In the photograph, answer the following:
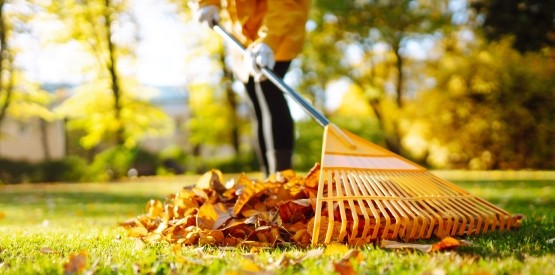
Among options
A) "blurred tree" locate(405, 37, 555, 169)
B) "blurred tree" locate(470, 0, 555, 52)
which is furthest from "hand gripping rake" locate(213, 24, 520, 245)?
"blurred tree" locate(405, 37, 555, 169)

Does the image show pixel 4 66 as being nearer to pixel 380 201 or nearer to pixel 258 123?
pixel 258 123

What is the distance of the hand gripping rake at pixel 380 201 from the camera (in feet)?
7.89

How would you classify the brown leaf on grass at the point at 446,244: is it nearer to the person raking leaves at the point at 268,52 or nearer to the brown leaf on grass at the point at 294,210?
the brown leaf on grass at the point at 294,210

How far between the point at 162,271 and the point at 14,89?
15.1 metres

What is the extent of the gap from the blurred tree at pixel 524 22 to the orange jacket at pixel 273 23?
18.1 feet

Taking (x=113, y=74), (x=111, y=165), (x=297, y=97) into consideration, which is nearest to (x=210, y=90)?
(x=113, y=74)

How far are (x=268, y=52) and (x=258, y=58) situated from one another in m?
0.07

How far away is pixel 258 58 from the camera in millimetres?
3268

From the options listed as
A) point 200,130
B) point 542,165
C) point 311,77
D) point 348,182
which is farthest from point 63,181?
point 348,182

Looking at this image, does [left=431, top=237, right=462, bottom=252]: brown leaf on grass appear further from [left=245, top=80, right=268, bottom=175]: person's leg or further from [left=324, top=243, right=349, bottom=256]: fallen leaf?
[left=245, top=80, right=268, bottom=175]: person's leg

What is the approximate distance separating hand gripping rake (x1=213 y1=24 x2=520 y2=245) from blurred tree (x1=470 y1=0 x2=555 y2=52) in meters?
5.93

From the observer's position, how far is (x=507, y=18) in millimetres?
8227

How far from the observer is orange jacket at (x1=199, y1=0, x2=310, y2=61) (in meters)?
3.39

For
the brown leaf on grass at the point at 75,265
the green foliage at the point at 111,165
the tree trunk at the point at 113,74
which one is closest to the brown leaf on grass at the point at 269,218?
the brown leaf on grass at the point at 75,265
